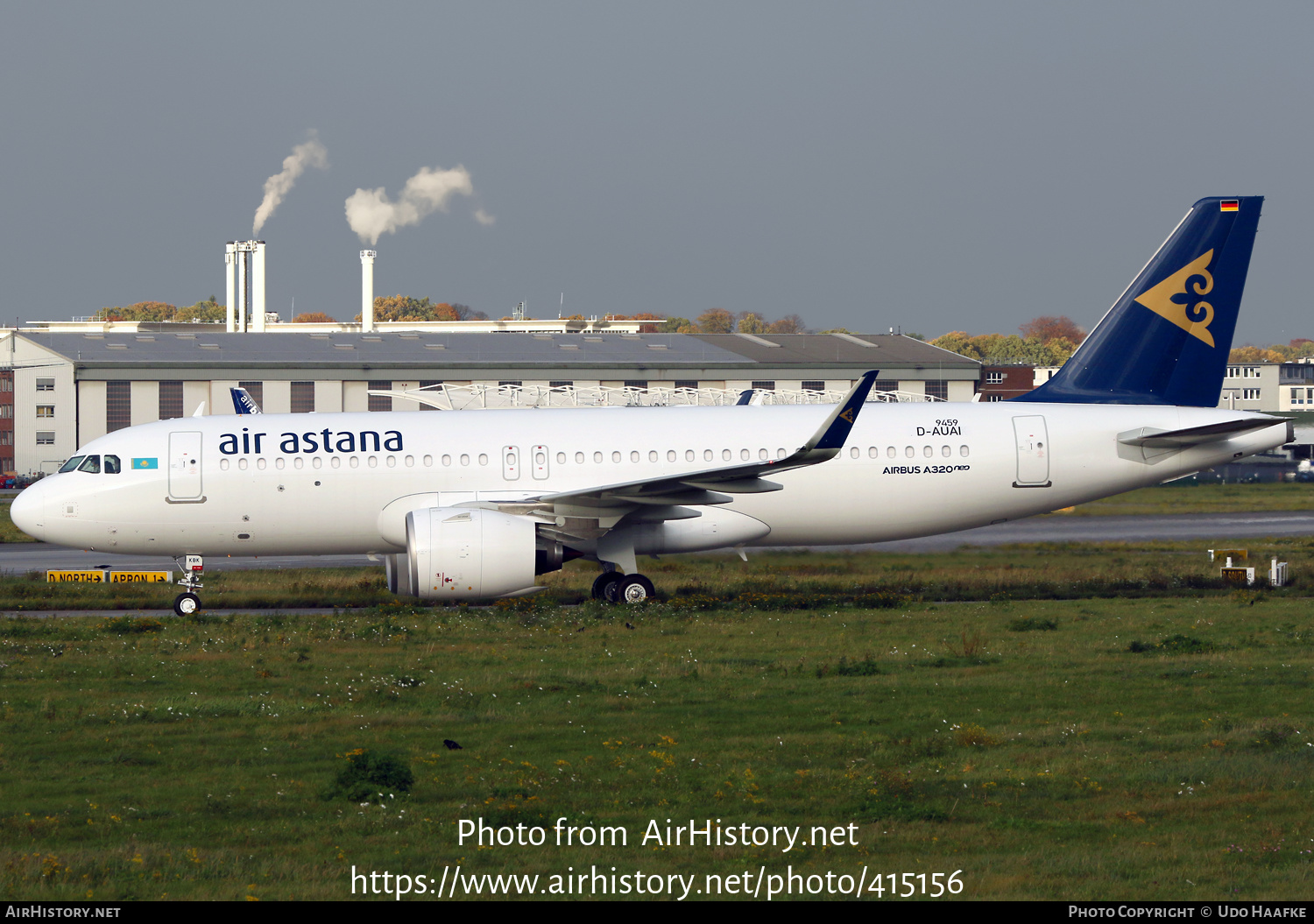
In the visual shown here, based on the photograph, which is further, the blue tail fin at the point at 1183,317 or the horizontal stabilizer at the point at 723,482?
the blue tail fin at the point at 1183,317

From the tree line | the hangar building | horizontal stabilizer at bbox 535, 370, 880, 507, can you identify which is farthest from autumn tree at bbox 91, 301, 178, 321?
horizontal stabilizer at bbox 535, 370, 880, 507

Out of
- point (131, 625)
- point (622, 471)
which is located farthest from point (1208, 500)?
point (131, 625)

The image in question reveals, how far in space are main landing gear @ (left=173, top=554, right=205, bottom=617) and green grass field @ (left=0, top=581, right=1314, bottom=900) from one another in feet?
9.19

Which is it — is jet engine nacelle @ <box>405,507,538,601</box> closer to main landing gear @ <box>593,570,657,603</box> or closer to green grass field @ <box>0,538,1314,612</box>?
main landing gear @ <box>593,570,657,603</box>

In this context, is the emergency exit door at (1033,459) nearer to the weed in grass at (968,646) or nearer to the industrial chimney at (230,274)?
the weed in grass at (968,646)

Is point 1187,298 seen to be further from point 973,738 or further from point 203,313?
point 203,313

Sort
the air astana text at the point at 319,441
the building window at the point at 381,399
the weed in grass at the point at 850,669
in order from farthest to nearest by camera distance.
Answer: the building window at the point at 381,399, the air astana text at the point at 319,441, the weed in grass at the point at 850,669

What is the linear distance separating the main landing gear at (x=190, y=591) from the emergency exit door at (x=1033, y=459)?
15875 mm

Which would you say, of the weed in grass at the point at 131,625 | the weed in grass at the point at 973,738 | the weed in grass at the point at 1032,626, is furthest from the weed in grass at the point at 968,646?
the weed in grass at the point at 131,625

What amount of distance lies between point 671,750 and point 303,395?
61577 millimetres

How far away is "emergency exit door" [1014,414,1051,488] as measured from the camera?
25469 mm

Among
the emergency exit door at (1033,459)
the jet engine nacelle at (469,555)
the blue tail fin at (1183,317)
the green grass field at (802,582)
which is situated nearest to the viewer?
the jet engine nacelle at (469,555)

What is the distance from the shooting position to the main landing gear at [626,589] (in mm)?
24234

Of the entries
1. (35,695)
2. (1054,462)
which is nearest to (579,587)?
(1054,462)
